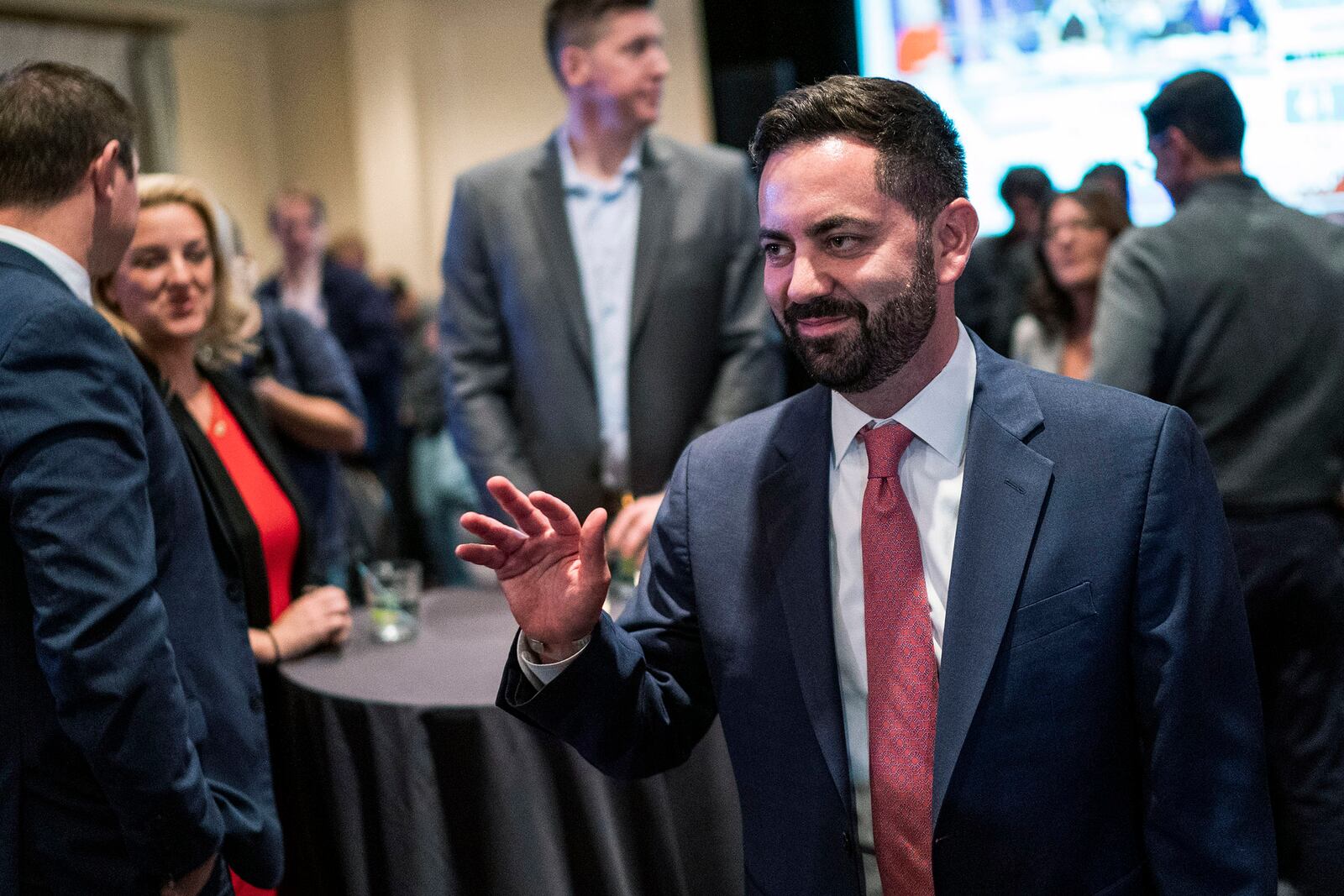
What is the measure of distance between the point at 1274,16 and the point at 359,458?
3516mm

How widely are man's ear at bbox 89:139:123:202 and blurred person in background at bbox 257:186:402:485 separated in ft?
12.7

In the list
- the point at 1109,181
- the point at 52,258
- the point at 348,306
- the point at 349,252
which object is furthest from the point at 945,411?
the point at 349,252

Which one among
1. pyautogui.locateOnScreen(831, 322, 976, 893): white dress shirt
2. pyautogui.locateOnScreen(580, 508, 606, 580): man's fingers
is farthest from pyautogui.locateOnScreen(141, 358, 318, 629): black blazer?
pyautogui.locateOnScreen(831, 322, 976, 893): white dress shirt

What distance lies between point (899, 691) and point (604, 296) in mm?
1706

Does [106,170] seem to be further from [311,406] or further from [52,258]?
[311,406]

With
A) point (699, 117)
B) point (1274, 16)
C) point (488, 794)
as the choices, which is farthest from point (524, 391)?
point (699, 117)

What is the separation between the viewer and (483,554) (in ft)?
3.94

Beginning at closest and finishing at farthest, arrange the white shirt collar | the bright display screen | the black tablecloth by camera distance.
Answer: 1. the white shirt collar
2. the black tablecloth
3. the bright display screen

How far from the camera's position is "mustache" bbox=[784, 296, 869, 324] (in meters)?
1.20

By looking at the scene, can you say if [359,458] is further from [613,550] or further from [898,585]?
[898,585]

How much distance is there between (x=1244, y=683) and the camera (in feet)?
3.94

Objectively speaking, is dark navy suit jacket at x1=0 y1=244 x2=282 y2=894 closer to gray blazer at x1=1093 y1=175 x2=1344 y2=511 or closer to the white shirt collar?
the white shirt collar

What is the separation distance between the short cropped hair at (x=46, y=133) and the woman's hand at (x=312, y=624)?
902 mm

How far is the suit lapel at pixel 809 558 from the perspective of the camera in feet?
4.04
